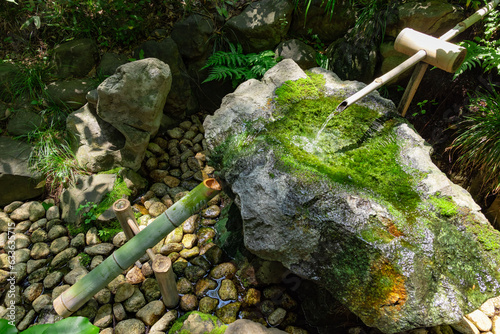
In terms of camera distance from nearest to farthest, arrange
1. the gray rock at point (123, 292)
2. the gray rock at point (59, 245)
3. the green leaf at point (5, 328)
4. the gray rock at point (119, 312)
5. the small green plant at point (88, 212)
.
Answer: the green leaf at point (5, 328), the gray rock at point (119, 312), the gray rock at point (123, 292), the gray rock at point (59, 245), the small green plant at point (88, 212)

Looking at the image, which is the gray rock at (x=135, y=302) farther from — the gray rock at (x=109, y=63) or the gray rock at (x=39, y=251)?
the gray rock at (x=109, y=63)

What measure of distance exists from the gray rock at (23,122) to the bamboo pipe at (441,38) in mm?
4165

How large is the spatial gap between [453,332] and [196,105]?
3890mm

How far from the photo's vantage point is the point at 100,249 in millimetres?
3115

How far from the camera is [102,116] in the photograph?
11.1ft

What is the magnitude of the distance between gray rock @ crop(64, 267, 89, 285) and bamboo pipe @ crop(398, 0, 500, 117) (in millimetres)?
3470

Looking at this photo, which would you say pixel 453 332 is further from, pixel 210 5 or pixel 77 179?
pixel 210 5

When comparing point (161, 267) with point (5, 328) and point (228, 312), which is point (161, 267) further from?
point (5, 328)

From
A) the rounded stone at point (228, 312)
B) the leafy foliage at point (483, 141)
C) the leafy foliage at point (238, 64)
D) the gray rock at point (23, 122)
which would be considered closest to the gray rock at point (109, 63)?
the gray rock at point (23, 122)

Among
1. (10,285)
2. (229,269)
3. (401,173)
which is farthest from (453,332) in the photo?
(10,285)

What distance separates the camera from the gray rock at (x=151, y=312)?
8.63ft

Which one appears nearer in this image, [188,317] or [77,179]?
[188,317]

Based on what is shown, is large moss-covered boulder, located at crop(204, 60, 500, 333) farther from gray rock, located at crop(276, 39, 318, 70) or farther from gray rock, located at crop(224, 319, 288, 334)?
gray rock, located at crop(276, 39, 318, 70)

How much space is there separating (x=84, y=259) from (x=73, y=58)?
271cm
